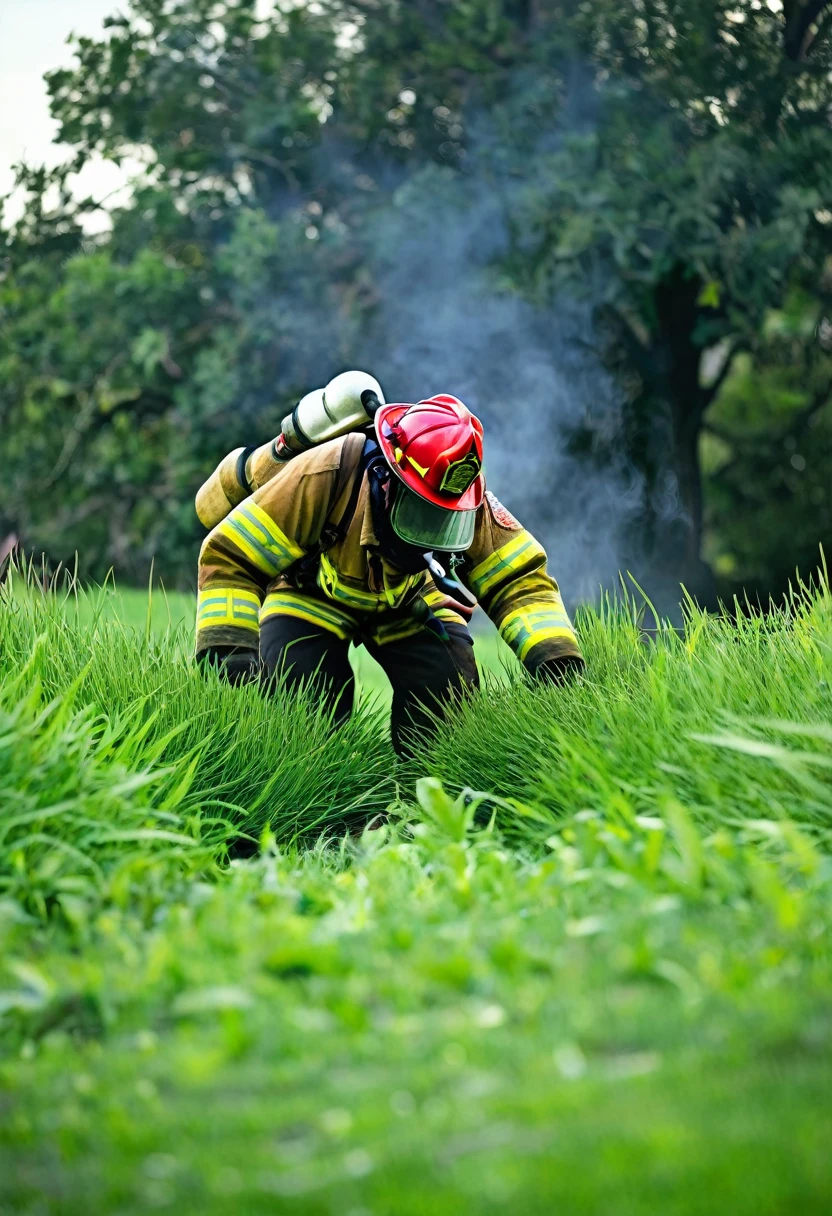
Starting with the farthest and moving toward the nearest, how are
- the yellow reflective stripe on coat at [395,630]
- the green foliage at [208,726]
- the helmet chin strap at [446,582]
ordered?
the yellow reflective stripe on coat at [395,630] < the helmet chin strap at [446,582] < the green foliage at [208,726]

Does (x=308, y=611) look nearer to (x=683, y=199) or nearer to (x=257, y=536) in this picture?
(x=257, y=536)

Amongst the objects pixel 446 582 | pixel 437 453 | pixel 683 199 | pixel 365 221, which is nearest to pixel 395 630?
pixel 446 582

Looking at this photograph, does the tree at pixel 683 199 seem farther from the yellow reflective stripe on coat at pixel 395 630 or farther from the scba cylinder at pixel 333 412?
the yellow reflective stripe on coat at pixel 395 630

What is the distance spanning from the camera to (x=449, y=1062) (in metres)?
2.01

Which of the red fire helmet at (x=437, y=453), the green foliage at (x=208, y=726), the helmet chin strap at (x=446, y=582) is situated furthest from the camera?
the helmet chin strap at (x=446, y=582)

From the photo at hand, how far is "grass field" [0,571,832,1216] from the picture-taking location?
70.7 inches

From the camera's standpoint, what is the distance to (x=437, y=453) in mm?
4113

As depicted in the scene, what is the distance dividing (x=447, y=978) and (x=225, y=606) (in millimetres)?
2340

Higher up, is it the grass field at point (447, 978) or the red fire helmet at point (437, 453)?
the red fire helmet at point (437, 453)

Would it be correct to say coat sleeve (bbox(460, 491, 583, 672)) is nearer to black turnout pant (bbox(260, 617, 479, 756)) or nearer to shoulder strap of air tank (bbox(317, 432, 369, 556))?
black turnout pant (bbox(260, 617, 479, 756))

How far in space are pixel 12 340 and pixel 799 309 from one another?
6.58 metres

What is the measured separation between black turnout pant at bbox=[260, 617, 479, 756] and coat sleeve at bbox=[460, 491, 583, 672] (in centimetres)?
26

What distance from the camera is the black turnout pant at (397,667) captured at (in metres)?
4.62

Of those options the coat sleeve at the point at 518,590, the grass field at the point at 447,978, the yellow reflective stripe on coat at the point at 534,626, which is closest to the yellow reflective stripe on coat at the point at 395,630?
the coat sleeve at the point at 518,590
